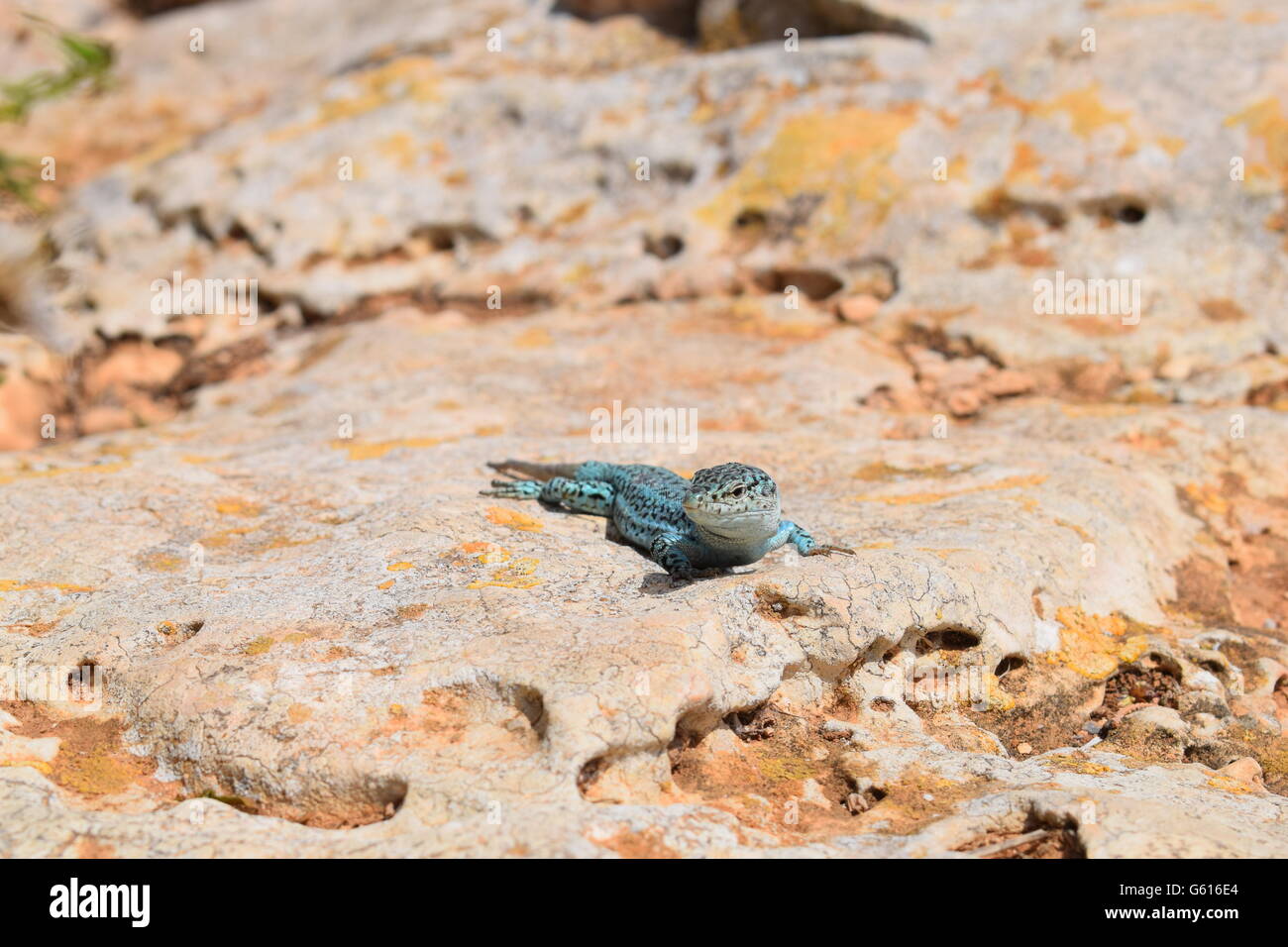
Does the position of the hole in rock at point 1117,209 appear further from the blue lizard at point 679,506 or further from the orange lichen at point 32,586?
the orange lichen at point 32,586

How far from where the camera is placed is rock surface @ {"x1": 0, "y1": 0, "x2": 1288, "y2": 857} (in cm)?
484

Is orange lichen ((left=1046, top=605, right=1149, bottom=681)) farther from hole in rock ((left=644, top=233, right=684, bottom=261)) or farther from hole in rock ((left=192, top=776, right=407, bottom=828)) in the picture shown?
hole in rock ((left=644, top=233, right=684, bottom=261))

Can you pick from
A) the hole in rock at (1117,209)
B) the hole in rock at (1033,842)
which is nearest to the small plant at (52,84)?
the hole in rock at (1033,842)

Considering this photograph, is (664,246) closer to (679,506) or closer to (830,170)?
(830,170)

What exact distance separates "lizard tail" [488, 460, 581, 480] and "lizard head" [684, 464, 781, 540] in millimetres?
2060

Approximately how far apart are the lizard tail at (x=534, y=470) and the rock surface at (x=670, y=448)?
0.40 metres

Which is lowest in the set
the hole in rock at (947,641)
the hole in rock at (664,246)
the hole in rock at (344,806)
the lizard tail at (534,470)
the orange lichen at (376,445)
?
the hole in rock at (344,806)

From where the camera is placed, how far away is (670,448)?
8922mm

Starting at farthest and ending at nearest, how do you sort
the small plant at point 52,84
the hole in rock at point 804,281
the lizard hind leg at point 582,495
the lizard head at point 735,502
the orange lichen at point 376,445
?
the hole in rock at point 804,281
the orange lichen at point 376,445
the lizard hind leg at point 582,495
the lizard head at point 735,502
the small plant at point 52,84

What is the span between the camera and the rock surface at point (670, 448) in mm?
4836

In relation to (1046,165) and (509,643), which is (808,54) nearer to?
(1046,165)

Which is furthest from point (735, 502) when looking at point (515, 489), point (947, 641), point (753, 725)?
point (515, 489)

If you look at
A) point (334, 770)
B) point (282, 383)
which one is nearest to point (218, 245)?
point (282, 383)

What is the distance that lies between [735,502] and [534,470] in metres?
2.52
